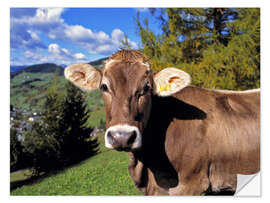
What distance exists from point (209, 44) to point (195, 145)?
381 centimetres

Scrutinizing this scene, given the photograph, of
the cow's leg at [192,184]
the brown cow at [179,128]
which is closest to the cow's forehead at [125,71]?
the brown cow at [179,128]

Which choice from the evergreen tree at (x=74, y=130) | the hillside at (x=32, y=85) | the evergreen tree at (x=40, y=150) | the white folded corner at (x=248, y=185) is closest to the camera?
the white folded corner at (x=248, y=185)

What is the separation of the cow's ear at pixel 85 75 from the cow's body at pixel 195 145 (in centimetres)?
70

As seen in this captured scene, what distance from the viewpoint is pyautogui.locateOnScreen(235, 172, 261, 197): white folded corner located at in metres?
2.56

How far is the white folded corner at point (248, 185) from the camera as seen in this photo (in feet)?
Result: 8.39

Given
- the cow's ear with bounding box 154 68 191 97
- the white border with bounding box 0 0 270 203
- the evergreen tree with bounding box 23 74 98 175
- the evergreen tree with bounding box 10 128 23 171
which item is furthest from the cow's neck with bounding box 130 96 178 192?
the evergreen tree with bounding box 23 74 98 175

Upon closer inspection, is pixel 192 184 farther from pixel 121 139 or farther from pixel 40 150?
pixel 40 150

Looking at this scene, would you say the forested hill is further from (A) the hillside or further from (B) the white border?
(B) the white border

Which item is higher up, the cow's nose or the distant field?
the distant field

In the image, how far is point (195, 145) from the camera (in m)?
2.25

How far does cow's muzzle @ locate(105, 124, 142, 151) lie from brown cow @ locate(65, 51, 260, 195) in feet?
0.75

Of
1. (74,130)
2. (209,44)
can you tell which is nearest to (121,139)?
(209,44)

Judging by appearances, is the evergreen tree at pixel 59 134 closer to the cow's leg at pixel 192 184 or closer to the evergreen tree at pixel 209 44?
the evergreen tree at pixel 209 44
